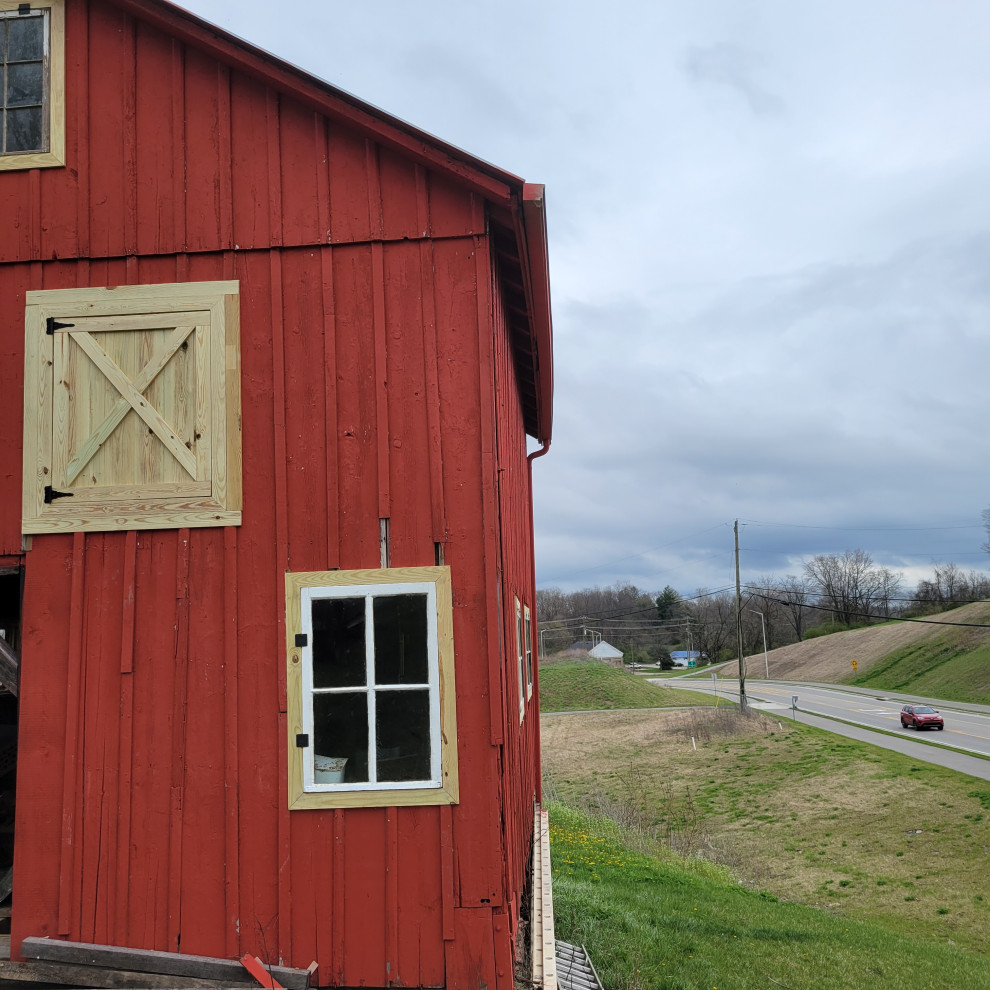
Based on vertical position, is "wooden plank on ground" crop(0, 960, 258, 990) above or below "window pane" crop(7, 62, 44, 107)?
below

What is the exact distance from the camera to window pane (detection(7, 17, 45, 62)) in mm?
5988

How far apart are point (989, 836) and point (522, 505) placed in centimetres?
1569

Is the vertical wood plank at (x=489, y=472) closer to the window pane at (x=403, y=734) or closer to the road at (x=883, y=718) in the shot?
the window pane at (x=403, y=734)

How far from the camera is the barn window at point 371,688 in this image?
5.14 m

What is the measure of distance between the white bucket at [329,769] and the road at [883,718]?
82.2 ft

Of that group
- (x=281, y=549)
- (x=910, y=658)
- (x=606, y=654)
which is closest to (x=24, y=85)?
(x=281, y=549)

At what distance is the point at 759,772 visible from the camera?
29375 millimetres

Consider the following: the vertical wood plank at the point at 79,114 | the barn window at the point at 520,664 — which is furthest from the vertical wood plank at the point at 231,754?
the barn window at the point at 520,664

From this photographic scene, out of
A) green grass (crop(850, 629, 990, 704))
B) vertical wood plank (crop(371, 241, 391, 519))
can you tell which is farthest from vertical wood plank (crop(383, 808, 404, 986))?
green grass (crop(850, 629, 990, 704))

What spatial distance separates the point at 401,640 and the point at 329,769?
0.83 metres

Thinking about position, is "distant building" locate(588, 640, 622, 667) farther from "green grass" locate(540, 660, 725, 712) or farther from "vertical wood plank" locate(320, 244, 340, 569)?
"vertical wood plank" locate(320, 244, 340, 569)

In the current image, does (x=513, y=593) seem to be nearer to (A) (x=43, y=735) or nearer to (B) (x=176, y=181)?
(A) (x=43, y=735)

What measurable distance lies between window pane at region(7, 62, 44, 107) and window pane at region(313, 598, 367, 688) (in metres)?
3.85

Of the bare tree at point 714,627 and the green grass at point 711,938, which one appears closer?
Answer: the green grass at point 711,938
